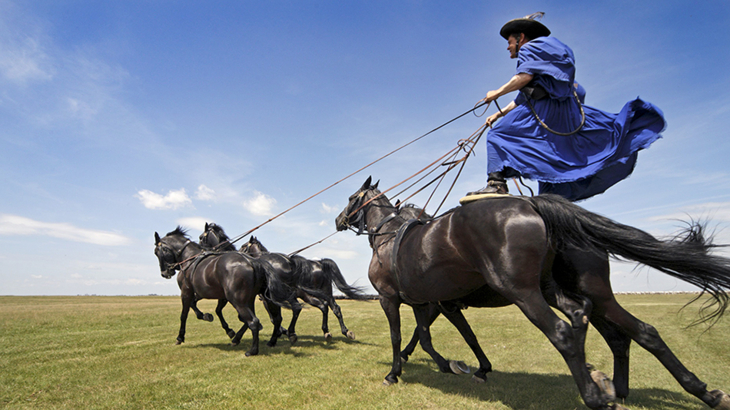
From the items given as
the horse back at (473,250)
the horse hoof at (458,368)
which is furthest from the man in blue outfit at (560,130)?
the horse hoof at (458,368)

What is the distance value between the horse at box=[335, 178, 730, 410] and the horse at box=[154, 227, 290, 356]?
5314 mm

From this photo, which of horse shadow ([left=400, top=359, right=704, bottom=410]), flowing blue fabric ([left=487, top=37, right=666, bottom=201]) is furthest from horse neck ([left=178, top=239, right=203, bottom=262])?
flowing blue fabric ([left=487, top=37, right=666, bottom=201])

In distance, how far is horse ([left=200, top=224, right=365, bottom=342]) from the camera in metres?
10.8

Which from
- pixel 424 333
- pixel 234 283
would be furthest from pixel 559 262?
pixel 234 283

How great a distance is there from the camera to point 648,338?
3434 mm

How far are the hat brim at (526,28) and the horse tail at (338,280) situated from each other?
28.5 feet

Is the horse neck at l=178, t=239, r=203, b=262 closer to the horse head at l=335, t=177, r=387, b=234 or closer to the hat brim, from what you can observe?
the horse head at l=335, t=177, r=387, b=234

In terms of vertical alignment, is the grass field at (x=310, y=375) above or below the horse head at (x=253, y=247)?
below

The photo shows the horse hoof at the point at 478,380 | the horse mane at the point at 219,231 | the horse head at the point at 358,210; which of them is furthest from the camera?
the horse mane at the point at 219,231

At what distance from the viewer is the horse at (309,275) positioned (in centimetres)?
1081

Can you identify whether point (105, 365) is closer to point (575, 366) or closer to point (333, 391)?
point (333, 391)

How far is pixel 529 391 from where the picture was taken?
15.0 ft

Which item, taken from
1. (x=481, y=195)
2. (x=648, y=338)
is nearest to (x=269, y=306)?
(x=481, y=195)

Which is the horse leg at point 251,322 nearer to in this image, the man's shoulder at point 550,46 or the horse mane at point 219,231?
the horse mane at point 219,231
